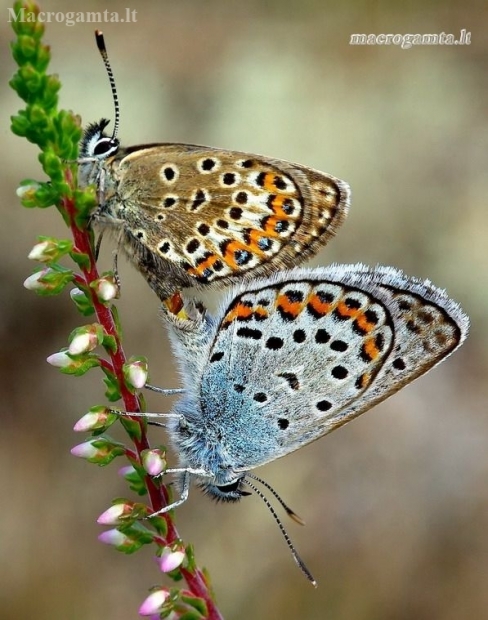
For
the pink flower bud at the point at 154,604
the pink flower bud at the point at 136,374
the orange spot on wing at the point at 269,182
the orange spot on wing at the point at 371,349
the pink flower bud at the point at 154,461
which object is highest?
the orange spot on wing at the point at 269,182

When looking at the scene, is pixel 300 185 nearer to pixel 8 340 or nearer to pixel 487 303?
pixel 8 340

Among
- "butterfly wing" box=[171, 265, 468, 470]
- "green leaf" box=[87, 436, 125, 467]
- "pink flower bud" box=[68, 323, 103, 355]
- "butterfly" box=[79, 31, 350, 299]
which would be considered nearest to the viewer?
"pink flower bud" box=[68, 323, 103, 355]

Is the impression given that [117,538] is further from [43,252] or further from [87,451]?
[43,252]

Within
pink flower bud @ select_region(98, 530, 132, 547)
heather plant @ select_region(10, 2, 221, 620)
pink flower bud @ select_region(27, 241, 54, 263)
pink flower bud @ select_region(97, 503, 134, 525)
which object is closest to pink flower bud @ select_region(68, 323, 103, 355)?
heather plant @ select_region(10, 2, 221, 620)

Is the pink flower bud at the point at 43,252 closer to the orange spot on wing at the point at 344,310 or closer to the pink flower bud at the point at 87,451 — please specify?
the pink flower bud at the point at 87,451

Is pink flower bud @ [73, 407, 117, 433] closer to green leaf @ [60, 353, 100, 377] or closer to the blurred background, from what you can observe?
green leaf @ [60, 353, 100, 377]

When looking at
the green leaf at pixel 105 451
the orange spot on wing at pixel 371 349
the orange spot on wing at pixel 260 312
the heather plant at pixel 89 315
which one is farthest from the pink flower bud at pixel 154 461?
the orange spot on wing at pixel 371 349

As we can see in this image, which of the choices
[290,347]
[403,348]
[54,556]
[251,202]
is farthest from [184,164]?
[54,556]
